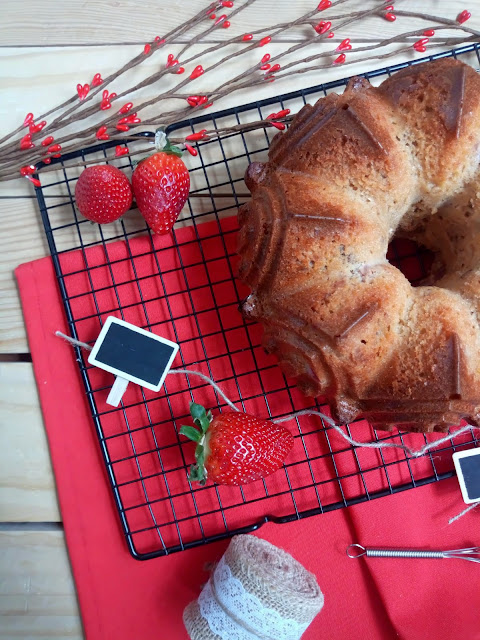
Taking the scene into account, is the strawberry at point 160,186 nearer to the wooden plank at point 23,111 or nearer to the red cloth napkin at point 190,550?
the red cloth napkin at point 190,550

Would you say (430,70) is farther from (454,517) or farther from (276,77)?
(454,517)

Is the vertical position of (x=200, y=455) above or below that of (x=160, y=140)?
below

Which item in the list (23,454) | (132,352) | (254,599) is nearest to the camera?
(254,599)

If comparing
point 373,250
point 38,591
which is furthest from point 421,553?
point 38,591

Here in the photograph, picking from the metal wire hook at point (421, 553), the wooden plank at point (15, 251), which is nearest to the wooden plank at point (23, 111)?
the wooden plank at point (15, 251)

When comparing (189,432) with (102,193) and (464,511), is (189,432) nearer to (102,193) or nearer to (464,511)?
(102,193)

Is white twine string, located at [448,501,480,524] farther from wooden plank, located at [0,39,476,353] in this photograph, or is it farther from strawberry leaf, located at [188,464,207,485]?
wooden plank, located at [0,39,476,353]
